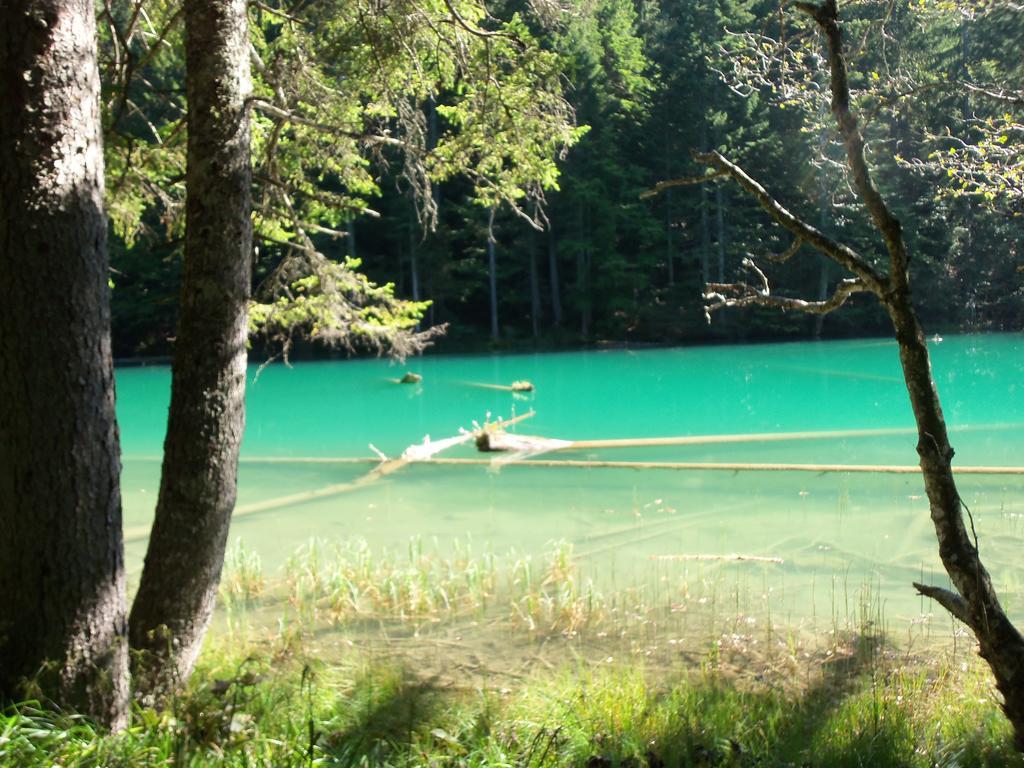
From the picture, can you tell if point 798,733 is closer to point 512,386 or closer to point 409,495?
point 409,495

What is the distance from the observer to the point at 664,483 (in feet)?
34.2

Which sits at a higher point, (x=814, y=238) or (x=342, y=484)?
(x=814, y=238)

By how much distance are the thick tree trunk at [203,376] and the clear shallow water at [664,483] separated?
10.3ft

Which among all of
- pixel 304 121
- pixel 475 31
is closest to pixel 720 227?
pixel 475 31

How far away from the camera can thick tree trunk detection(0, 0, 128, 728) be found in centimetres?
304

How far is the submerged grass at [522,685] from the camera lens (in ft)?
10.3

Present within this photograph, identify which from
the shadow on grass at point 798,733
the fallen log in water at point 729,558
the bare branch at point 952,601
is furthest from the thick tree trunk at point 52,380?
the fallen log in water at point 729,558

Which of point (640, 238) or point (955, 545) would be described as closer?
point (955, 545)

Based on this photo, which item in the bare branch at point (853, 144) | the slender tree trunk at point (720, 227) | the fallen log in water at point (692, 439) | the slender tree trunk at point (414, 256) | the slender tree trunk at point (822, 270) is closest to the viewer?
the bare branch at point (853, 144)

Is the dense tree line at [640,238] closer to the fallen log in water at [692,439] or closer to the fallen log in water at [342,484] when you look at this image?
the fallen log in water at [692,439]

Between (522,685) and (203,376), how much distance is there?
200cm

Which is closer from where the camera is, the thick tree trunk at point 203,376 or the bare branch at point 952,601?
the bare branch at point 952,601

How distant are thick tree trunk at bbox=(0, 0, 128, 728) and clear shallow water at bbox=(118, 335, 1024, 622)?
4.00m

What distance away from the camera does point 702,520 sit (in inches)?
341
